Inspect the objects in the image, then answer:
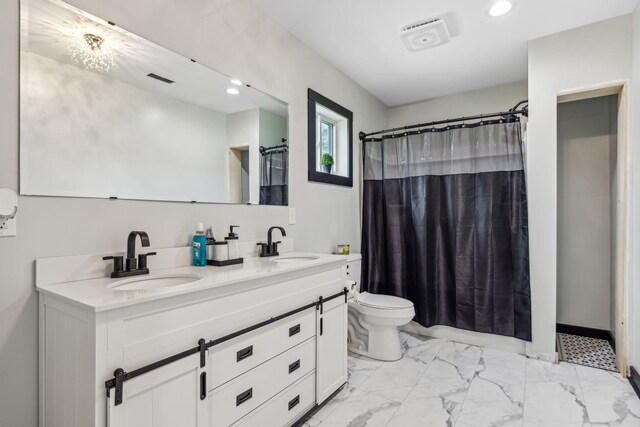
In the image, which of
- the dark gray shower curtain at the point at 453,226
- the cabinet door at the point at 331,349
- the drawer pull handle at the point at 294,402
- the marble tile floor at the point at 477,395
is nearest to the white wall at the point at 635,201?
the marble tile floor at the point at 477,395

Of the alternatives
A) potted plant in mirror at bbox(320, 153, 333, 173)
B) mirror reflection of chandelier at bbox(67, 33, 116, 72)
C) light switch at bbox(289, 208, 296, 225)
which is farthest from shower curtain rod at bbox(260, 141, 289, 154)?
mirror reflection of chandelier at bbox(67, 33, 116, 72)

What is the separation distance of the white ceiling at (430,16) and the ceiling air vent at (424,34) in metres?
0.05

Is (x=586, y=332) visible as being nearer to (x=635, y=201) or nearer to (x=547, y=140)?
(x=635, y=201)

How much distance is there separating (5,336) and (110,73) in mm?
1077

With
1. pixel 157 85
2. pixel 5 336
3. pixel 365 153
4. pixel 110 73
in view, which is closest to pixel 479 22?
pixel 365 153

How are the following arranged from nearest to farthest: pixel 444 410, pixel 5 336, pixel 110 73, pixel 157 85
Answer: pixel 5 336
pixel 110 73
pixel 157 85
pixel 444 410

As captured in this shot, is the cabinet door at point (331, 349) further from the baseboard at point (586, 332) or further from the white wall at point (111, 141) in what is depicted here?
the baseboard at point (586, 332)

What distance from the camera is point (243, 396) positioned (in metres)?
1.37

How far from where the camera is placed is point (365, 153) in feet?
10.8

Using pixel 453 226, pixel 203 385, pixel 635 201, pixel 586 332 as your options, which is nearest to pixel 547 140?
pixel 635 201

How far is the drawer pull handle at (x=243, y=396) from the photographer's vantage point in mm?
1344

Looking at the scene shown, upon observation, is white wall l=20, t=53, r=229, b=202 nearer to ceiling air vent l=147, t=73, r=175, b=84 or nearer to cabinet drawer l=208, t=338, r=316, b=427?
ceiling air vent l=147, t=73, r=175, b=84

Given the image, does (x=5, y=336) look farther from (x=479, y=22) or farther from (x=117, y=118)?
(x=479, y=22)

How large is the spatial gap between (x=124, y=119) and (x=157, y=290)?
825 millimetres
